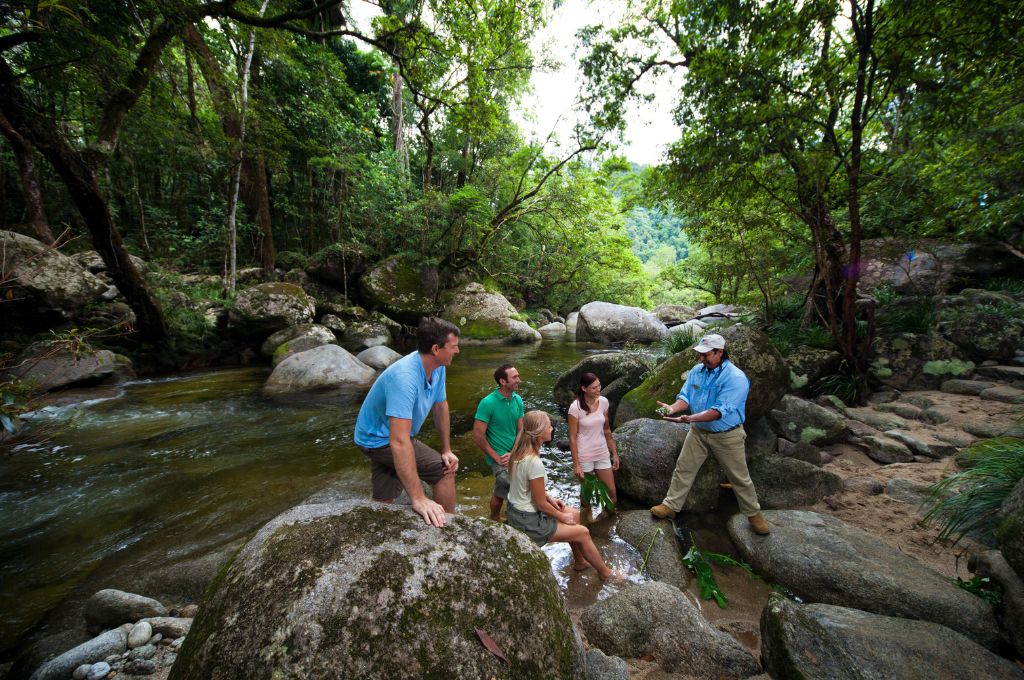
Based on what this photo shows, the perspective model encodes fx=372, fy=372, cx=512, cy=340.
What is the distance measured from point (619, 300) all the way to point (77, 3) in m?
27.9

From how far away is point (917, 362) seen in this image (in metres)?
7.16

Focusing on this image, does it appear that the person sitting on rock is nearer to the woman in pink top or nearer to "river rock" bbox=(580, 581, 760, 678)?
"river rock" bbox=(580, 581, 760, 678)

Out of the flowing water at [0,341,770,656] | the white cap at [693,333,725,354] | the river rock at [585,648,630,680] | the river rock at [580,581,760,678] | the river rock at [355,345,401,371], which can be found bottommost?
the flowing water at [0,341,770,656]

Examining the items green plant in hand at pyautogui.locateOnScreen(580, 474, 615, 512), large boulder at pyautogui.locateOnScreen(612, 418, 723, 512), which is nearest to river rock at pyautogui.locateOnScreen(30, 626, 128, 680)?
green plant in hand at pyautogui.locateOnScreen(580, 474, 615, 512)

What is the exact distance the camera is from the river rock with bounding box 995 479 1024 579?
2314mm

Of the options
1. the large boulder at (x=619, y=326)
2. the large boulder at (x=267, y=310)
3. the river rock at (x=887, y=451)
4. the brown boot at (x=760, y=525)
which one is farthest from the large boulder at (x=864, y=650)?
→ the large boulder at (x=619, y=326)

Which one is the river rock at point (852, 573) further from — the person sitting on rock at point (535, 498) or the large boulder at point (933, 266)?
the large boulder at point (933, 266)

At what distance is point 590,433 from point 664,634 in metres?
1.93

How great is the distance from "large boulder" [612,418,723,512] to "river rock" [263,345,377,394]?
6977mm

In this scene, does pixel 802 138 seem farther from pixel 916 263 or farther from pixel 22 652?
pixel 22 652

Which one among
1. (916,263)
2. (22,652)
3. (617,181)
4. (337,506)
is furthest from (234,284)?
(916,263)

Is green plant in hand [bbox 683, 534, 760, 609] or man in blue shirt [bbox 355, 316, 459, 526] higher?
man in blue shirt [bbox 355, 316, 459, 526]

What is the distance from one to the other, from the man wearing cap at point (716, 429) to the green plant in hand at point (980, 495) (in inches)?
57.5

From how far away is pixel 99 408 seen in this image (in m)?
7.20
